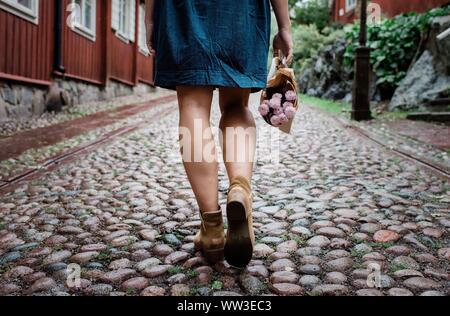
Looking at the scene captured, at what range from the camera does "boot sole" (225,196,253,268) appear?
162cm

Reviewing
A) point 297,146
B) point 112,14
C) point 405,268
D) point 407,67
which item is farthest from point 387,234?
point 112,14

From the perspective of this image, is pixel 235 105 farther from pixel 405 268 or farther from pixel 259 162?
pixel 259 162

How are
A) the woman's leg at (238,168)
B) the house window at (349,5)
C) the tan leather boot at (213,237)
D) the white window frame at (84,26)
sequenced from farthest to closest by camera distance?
the house window at (349,5) → the white window frame at (84,26) → the tan leather boot at (213,237) → the woman's leg at (238,168)

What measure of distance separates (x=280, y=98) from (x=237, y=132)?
27 centimetres

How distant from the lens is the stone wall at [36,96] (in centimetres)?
644

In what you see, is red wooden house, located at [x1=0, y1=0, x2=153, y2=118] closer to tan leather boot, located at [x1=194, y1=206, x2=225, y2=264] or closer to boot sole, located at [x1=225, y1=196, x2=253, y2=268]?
tan leather boot, located at [x1=194, y1=206, x2=225, y2=264]

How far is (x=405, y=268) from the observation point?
1728 millimetres

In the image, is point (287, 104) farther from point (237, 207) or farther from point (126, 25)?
point (126, 25)

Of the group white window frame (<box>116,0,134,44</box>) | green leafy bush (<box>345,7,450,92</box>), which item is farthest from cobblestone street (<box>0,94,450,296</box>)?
white window frame (<box>116,0,134,44</box>)

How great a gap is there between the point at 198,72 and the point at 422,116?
6118 mm

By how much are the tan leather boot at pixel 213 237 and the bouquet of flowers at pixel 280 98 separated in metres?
0.49

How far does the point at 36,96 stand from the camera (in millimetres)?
7449

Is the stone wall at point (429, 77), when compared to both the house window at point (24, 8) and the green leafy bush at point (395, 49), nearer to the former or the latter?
the green leafy bush at point (395, 49)

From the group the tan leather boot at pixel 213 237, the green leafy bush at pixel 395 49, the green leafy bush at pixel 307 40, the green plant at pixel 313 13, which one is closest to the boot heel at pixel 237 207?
the tan leather boot at pixel 213 237
